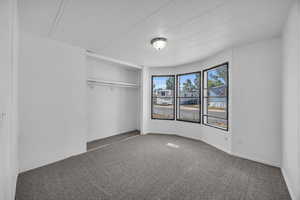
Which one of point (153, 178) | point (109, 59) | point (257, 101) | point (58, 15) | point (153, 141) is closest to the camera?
point (58, 15)

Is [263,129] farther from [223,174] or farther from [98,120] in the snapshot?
[98,120]

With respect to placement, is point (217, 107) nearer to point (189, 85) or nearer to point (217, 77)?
A: point (217, 77)

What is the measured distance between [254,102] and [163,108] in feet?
9.66

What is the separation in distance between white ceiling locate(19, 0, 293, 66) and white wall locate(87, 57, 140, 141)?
4.85 feet

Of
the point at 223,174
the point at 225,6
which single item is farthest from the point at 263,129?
the point at 225,6

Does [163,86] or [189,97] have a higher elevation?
[163,86]

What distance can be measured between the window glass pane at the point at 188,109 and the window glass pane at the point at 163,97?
0.28m

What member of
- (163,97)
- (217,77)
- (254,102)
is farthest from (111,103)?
(254,102)

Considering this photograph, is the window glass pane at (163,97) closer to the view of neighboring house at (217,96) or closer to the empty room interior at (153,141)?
the empty room interior at (153,141)

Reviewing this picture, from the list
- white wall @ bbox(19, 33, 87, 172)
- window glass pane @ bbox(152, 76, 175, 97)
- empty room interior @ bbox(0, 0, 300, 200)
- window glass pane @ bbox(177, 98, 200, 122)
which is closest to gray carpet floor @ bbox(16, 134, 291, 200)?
empty room interior @ bbox(0, 0, 300, 200)

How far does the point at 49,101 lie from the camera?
8.60ft

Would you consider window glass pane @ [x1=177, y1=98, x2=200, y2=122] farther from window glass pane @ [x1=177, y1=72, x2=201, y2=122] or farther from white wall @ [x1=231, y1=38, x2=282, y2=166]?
white wall @ [x1=231, y1=38, x2=282, y2=166]

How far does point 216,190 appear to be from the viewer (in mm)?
1894

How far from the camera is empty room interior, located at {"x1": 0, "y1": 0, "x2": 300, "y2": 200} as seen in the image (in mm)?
1655
